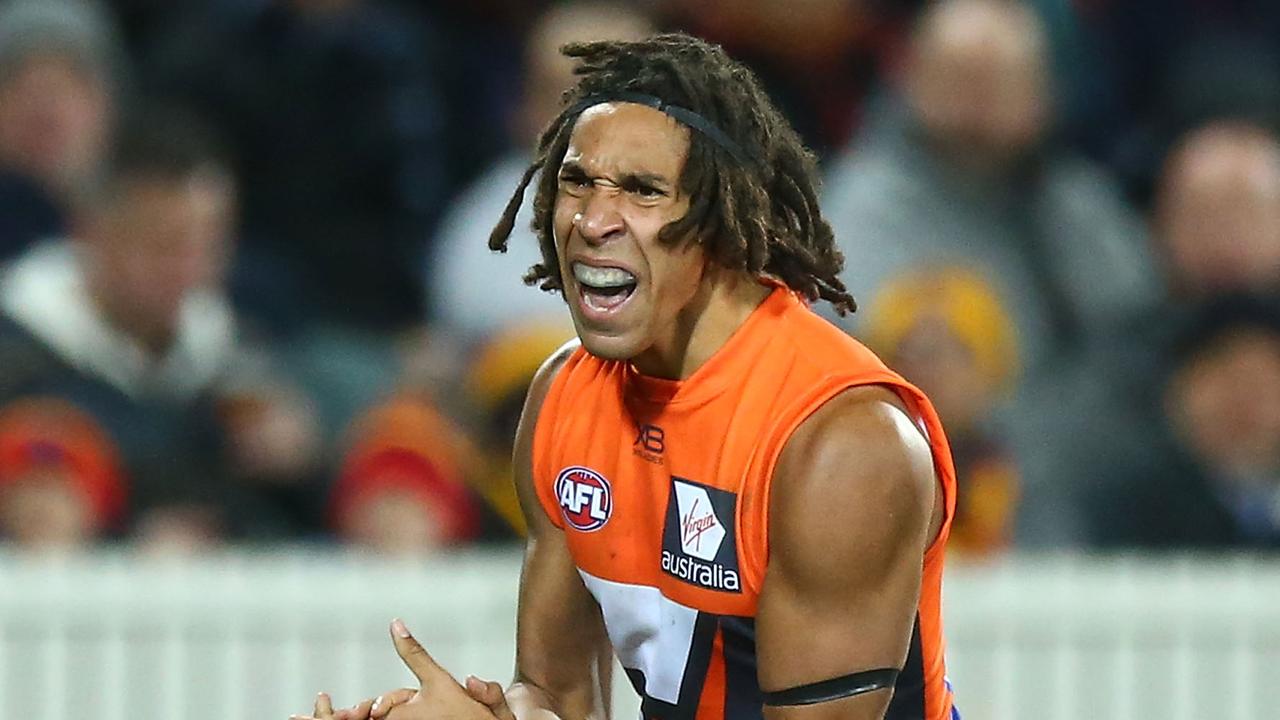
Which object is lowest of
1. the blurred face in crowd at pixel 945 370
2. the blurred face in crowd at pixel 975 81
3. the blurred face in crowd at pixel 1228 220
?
the blurred face in crowd at pixel 945 370

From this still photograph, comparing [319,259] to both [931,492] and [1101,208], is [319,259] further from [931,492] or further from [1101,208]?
[931,492]

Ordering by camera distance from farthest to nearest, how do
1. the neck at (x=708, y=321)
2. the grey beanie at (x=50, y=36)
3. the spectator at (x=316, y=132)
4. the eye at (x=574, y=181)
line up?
1. the spectator at (x=316, y=132)
2. the grey beanie at (x=50, y=36)
3. the neck at (x=708, y=321)
4. the eye at (x=574, y=181)

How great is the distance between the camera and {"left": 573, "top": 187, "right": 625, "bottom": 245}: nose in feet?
9.13

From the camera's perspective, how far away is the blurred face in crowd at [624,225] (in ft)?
9.14

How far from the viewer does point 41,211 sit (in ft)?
19.1

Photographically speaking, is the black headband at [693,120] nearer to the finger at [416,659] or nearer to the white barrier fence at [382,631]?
the finger at [416,659]

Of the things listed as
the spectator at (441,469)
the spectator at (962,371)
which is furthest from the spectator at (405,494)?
the spectator at (962,371)

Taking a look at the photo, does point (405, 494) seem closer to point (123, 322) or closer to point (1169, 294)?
point (123, 322)

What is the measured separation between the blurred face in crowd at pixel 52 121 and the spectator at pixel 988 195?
2.08 m

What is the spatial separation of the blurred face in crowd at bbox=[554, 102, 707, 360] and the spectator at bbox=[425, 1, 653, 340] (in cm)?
266

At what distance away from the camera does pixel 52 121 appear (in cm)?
593

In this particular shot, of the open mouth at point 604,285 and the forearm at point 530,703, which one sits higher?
the open mouth at point 604,285

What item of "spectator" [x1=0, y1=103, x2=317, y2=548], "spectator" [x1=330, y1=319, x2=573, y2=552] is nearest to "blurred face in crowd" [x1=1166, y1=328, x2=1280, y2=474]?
"spectator" [x1=330, y1=319, x2=573, y2=552]

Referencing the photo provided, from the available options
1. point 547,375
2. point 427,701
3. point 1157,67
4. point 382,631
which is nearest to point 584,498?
point 547,375
